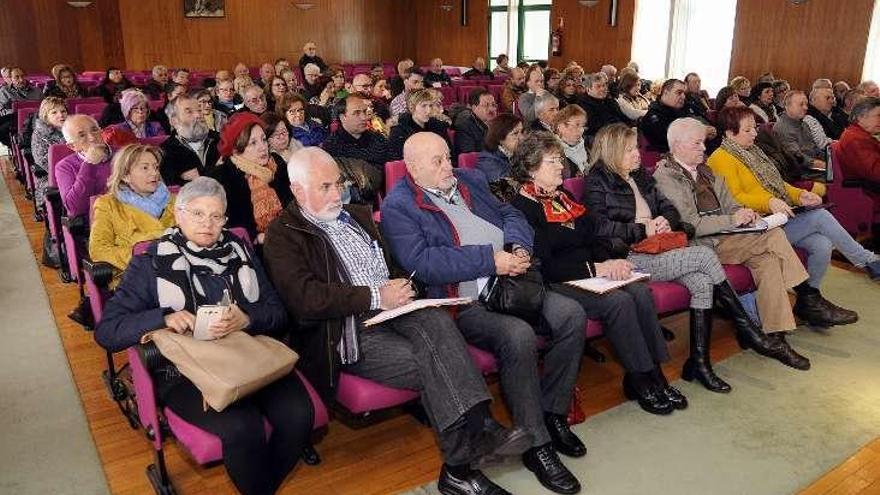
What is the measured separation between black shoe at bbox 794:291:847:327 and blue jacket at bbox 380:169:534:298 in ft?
6.42

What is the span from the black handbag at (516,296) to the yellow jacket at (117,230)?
4.74 ft

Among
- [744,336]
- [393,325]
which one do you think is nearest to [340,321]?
[393,325]

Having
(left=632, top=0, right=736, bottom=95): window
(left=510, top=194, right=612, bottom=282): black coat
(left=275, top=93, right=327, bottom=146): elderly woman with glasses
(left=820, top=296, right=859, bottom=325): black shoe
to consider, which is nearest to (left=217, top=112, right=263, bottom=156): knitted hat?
(left=510, top=194, right=612, bottom=282): black coat

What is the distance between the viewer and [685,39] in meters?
11.9

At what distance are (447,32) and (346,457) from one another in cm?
1591

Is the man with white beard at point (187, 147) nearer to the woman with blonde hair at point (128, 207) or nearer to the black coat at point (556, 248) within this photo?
the woman with blonde hair at point (128, 207)

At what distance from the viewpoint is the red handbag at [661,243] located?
3.40 m

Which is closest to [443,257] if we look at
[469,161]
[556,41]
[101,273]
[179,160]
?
[101,273]

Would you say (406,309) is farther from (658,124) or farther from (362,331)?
(658,124)

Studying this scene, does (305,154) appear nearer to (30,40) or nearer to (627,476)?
(627,476)

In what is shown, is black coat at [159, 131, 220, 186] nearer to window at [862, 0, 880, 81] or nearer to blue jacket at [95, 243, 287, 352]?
blue jacket at [95, 243, 287, 352]

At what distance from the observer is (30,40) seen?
1411cm

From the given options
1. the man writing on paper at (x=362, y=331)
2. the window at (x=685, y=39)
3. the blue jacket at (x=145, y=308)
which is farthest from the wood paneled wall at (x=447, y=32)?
the blue jacket at (x=145, y=308)

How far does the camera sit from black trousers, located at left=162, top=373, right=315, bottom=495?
217 cm
